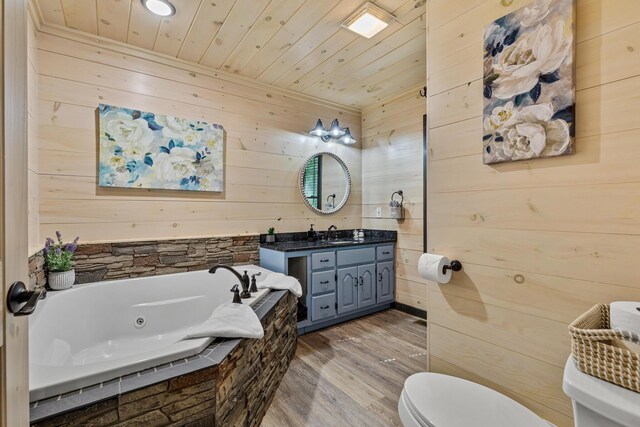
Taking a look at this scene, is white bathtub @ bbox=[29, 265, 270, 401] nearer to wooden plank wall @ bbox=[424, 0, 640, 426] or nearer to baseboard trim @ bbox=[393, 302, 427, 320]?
wooden plank wall @ bbox=[424, 0, 640, 426]

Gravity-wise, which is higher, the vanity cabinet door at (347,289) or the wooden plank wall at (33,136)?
the wooden plank wall at (33,136)

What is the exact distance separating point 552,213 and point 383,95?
9.09ft

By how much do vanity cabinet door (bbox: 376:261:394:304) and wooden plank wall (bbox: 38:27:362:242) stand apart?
856mm

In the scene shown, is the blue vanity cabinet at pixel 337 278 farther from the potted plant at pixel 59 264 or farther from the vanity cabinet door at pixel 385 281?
the potted plant at pixel 59 264

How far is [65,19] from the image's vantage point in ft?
6.82

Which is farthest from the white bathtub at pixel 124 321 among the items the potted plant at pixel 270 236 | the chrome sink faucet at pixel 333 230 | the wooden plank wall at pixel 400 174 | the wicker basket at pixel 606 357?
the wooden plank wall at pixel 400 174

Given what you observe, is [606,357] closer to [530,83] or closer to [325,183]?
[530,83]

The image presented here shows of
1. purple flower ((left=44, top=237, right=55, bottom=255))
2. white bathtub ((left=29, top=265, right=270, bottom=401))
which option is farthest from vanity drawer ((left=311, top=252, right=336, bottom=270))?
purple flower ((left=44, top=237, right=55, bottom=255))

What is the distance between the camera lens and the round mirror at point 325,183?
345 cm

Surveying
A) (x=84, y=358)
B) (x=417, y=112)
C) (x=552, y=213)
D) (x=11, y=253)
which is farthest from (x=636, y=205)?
(x=84, y=358)

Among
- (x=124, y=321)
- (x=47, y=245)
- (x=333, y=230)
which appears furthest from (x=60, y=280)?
(x=333, y=230)

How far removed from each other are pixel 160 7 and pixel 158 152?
106cm

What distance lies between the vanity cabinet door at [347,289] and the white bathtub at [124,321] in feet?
2.81

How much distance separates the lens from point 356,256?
3068mm
